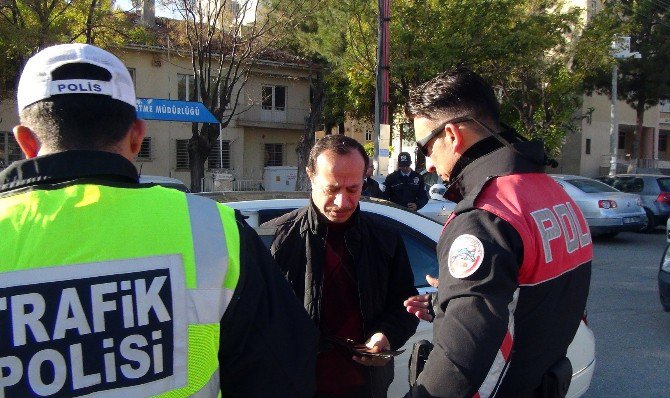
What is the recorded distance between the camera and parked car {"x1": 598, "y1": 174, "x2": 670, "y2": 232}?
14.4 m

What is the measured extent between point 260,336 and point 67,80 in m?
0.67

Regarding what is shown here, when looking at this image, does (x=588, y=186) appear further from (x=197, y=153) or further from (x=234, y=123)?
(x=234, y=123)

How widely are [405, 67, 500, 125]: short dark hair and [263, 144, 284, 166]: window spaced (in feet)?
96.1

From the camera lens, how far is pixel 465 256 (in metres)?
1.63

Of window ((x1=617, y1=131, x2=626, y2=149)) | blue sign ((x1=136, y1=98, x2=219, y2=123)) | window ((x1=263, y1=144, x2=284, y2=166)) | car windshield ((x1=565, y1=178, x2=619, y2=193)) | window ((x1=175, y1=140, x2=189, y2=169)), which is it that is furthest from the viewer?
window ((x1=617, y1=131, x2=626, y2=149))

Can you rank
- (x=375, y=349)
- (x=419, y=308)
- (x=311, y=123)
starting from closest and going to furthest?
(x=419, y=308) → (x=375, y=349) → (x=311, y=123)

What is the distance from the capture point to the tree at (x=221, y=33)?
61.0 feet

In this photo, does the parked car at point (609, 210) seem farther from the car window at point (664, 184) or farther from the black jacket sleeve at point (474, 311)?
the black jacket sleeve at point (474, 311)

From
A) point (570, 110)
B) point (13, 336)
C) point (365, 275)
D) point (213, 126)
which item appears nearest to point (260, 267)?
point (13, 336)

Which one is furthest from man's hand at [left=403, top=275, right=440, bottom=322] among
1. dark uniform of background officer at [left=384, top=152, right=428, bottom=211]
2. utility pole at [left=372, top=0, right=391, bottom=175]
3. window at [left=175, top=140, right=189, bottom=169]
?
window at [left=175, top=140, right=189, bottom=169]

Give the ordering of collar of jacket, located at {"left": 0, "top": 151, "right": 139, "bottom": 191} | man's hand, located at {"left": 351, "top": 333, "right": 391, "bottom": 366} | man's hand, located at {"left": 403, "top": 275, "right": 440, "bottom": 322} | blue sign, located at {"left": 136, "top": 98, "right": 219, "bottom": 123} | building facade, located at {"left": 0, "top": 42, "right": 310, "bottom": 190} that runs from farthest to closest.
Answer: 1. building facade, located at {"left": 0, "top": 42, "right": 310, "bottom": 190}
2. blue sign, located at {"left": 136, "top": 98, "right": 219, "bottom": 123}
3. man's hand, located at {"left": 351, "top": 333, "right": 391, "bottom": 366}
4. man's hand, located at {"left": 403, "top": 275, "right": 440, "bottom": 322}
5. collar of jacket, located at {"left": 0, "top": 151, "right": 139, "bottom": 191}

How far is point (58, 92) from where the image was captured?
4.36ft

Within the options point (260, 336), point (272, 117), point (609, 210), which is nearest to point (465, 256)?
point (260, 336)

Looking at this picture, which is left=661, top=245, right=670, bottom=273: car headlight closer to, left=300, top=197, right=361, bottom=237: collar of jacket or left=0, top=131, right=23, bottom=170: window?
left=300, top=197, right=361, bottom=237: collar of jacket
